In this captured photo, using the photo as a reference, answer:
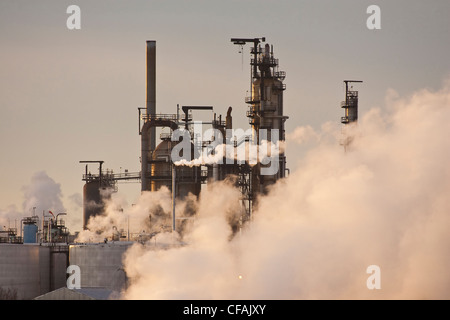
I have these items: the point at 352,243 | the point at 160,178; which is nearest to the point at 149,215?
the point at 160,178

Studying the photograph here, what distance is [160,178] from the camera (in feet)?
316

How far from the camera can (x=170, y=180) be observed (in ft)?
315

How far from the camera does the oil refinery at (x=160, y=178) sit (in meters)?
78.6

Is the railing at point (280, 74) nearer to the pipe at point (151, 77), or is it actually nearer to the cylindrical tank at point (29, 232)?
the pipe at point (151, 77)

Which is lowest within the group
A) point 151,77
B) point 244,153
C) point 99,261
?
point 99,261

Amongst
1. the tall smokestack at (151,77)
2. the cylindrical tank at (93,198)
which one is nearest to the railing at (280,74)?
the tall smokestack at (151,77)

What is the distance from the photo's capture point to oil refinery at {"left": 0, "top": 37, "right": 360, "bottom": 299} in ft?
258

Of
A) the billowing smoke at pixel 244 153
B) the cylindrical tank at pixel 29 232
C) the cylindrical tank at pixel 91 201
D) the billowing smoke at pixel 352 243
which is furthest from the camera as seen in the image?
the cylindrical tank at pixel 91 201

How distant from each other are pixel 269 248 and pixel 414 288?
988 cm

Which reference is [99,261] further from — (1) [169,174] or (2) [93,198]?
(2) [93,198]

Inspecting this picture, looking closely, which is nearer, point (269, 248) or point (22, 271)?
point (269, 248)

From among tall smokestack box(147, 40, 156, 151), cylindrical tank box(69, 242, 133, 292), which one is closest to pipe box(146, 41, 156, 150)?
tall smokestack box(147, 40, 156, 151)
